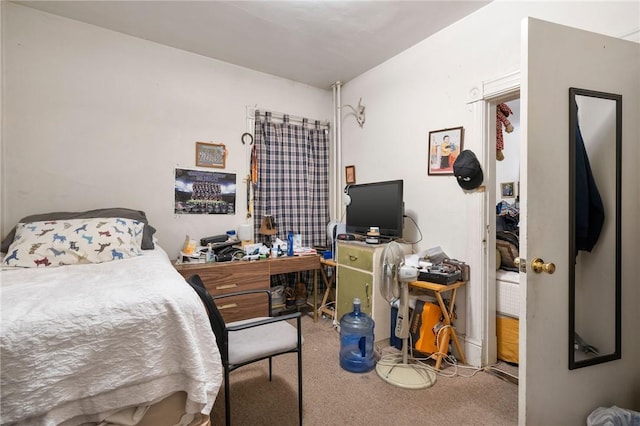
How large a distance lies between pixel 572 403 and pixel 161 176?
3.24 meters

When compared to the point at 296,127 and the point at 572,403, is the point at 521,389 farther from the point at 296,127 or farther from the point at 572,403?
the point at 296,127

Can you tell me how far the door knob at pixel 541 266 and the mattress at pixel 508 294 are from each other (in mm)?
1060

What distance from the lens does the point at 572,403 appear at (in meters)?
1.36

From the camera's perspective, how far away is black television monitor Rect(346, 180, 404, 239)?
2.50 metres

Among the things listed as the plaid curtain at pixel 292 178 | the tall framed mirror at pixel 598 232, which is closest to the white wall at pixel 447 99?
the tall framed mirror at pixel 598 232

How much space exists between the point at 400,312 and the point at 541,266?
1.08m

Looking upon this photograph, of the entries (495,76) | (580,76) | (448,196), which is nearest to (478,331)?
(448,196)

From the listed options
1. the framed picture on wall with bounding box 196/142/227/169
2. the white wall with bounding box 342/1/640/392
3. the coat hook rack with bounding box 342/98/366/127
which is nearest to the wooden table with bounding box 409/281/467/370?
the white wall with bounding box 342/1/640/392

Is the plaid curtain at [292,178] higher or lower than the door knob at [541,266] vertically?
higher

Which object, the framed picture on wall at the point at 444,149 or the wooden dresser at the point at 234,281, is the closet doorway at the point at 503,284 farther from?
the wooden dresser at the point at 234,281

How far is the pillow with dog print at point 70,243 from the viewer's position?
67.6 inches

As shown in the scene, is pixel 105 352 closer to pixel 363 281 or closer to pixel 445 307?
pixel 363 281

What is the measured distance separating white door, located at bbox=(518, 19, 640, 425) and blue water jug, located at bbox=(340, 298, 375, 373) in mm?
1030

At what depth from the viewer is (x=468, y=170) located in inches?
84.0
